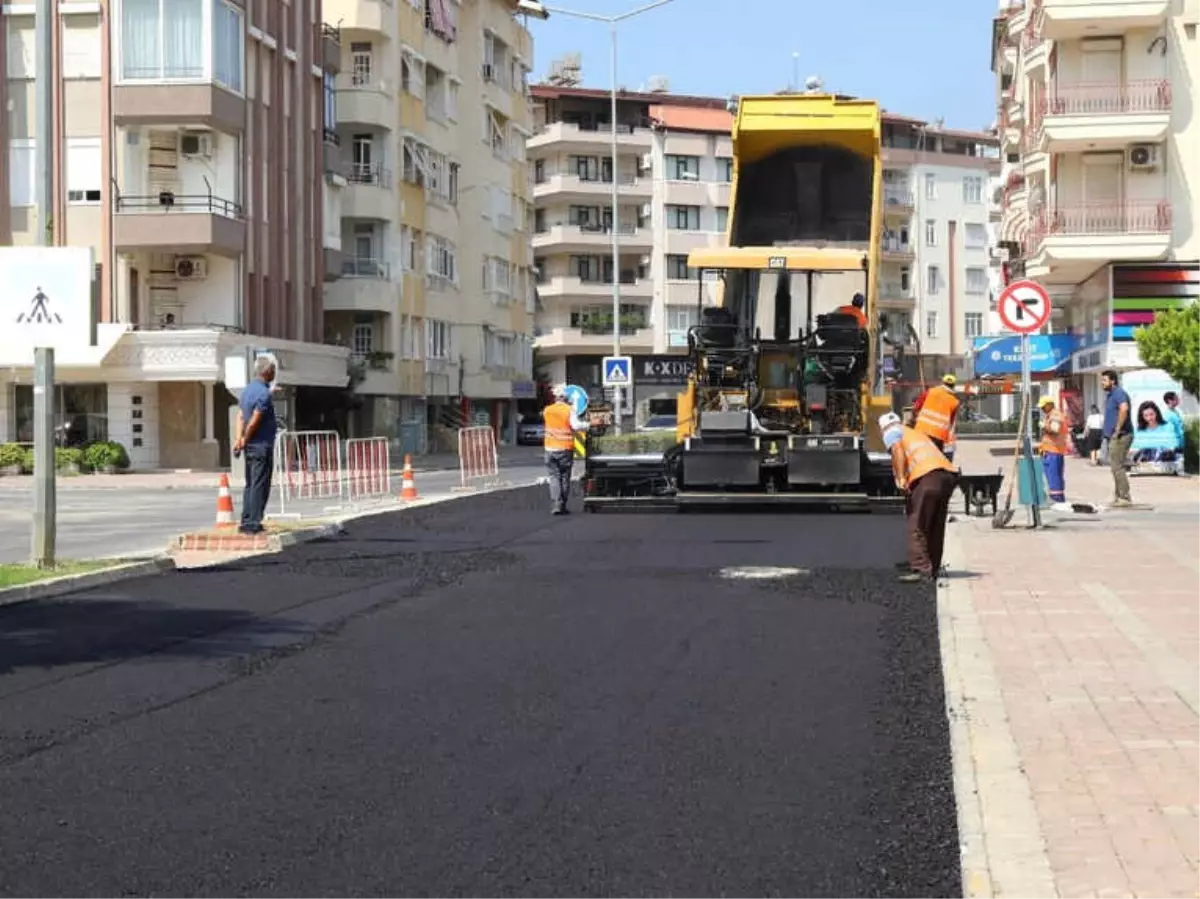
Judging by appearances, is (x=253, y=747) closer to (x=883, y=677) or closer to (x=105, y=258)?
(x=883, y=677)

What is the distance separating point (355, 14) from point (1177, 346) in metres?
30.3

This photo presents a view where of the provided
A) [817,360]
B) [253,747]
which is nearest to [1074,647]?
[253,747]

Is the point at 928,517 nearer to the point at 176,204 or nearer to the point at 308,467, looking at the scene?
the point at 308,467

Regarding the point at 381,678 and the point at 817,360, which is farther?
the point at 817,360

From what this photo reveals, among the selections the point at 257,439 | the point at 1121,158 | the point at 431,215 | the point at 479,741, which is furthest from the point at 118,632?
the point at 431,215

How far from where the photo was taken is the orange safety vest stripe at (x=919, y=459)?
1362cm

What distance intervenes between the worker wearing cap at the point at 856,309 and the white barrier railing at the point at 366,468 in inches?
310

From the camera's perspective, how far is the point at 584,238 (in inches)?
3588

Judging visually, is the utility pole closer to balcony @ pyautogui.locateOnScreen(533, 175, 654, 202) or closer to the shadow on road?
the shadow on road

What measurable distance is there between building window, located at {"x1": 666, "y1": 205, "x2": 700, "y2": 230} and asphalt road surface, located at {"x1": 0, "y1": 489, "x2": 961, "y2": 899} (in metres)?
81.1

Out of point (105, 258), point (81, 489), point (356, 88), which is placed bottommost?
point (81, 489)

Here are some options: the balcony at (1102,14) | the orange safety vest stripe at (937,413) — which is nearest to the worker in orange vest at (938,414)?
the orange safety vest stripe at (937,413)

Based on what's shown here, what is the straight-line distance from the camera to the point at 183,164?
4491 cm

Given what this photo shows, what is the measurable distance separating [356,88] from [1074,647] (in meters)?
49.0
